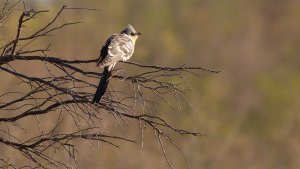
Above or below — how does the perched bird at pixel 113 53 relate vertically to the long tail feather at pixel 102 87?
above

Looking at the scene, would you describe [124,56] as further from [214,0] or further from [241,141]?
[214,0]

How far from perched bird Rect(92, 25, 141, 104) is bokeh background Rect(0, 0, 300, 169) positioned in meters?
9.60

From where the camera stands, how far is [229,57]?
37.7 meters

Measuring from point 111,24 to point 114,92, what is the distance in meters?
32.9

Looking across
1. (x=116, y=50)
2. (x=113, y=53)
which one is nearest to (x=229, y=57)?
(x=116, y=50)

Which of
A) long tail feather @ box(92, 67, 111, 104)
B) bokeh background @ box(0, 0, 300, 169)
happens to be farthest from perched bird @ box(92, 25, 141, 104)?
bokeh background @ box(0, 0, 300, 169)

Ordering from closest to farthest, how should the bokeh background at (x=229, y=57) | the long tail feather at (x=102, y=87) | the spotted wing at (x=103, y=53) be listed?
the long tail feather at (x=102, y=87) → the spotted wing at (x=103, y=53) → the bokeh background at (x=229, y=57)

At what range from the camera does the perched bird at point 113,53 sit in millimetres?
5236

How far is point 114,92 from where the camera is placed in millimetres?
5207

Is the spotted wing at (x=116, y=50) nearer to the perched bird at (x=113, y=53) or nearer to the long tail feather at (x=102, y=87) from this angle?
the perched bird at (x=113, y=53)

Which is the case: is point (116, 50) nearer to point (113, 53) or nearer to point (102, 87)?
point (113, 53)

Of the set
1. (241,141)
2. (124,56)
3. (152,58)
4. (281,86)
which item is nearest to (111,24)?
(152,58)

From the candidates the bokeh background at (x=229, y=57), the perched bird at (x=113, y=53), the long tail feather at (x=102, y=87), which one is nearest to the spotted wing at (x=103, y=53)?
the perched bird at (x=113, y=53)

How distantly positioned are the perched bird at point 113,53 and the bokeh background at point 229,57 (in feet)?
31.5
